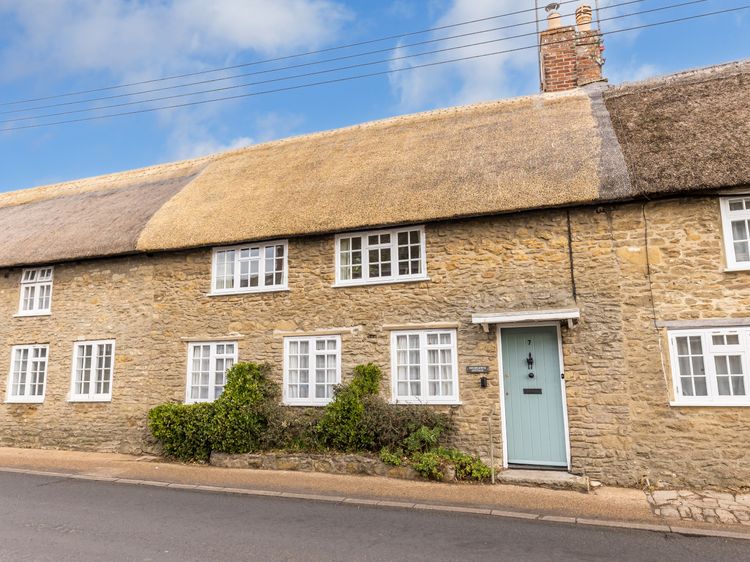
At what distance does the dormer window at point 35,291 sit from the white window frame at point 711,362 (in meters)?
14.1

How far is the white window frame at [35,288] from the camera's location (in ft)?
45.1

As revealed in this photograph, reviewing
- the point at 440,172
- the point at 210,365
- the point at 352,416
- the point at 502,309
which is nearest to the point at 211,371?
the point at 210,365

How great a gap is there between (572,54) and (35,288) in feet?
50.2

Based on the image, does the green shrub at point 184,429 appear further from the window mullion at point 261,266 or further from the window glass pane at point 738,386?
the window glass pane at point 738,386

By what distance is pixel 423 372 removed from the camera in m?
10.0

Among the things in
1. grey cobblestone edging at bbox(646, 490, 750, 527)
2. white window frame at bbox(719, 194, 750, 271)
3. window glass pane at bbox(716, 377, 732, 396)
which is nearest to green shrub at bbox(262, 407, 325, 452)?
grey cobblestone edging at bbox(646, 490, 750, 527)

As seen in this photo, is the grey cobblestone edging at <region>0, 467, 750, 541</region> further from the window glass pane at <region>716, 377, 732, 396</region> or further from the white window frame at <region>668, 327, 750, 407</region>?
the window glass pane at <region>716, 377, 732, 396</region>

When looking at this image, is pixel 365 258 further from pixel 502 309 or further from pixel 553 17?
pixel 553 17

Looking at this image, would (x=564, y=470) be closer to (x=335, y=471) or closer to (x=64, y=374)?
(x=335, y=471)

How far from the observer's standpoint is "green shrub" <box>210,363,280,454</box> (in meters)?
10.4

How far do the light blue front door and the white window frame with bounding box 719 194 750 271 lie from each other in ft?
9.71

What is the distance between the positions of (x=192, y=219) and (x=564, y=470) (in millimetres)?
9468

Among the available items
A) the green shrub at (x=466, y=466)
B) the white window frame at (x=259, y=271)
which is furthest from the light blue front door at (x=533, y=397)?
the white window frame at (x=259, y=271)

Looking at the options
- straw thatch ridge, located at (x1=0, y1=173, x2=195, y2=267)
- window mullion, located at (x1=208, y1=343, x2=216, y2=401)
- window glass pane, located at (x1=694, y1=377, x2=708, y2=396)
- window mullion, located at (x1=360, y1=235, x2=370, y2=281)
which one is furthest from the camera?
straw thatch ridge, located at (x1=0, y1=173, x2=195, y2=267)
